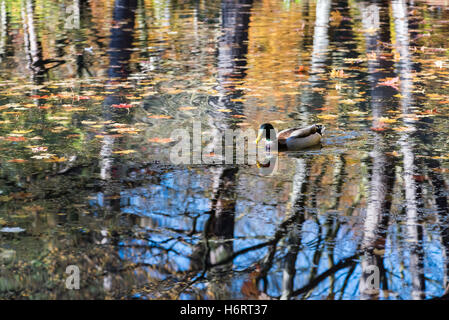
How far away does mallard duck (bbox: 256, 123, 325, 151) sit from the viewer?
8.35 m

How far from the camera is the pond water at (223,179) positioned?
17.7 ft

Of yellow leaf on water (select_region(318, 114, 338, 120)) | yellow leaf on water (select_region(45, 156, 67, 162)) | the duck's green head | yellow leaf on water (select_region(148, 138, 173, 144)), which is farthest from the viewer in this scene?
yellow leaf on water (select_region(318, 114, 338, 120))

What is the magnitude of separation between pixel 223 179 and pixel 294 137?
50.5 inches

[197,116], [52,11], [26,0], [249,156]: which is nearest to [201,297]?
[249,156]

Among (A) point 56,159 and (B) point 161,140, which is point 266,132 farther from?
(A) point 56,159

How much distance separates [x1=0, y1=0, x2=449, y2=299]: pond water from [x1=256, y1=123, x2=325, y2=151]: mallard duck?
216 millimetres

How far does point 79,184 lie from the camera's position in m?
7.34

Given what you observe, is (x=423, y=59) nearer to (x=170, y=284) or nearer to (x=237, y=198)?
(x=237, y=198)

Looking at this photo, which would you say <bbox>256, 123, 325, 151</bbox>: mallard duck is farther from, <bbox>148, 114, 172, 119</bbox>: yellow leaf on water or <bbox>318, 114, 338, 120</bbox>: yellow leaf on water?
<bbox>148, 114, 172, 119</bbox>: yellow leaf on water

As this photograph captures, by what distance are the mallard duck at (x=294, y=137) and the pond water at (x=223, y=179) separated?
22 centimetres

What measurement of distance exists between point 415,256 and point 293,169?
2.41 meters

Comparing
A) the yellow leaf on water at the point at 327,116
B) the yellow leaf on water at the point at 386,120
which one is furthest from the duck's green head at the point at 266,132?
the yellow leaf on water at the point at 386,120

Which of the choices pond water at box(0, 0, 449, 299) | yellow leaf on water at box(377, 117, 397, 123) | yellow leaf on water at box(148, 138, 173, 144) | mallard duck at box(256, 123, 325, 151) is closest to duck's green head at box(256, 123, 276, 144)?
mallard duck at box(256, 123, 325, 151)

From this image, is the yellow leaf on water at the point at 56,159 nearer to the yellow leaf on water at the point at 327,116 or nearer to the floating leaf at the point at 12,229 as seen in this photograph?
the floating leaf at the point at 12,229
